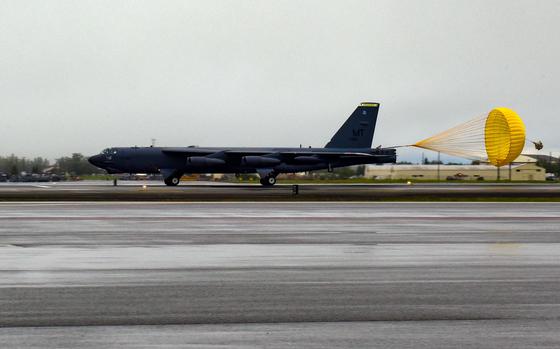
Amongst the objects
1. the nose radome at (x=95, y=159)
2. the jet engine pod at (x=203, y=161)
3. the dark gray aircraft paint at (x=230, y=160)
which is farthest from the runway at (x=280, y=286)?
the nose radome at (x=95, y=159)

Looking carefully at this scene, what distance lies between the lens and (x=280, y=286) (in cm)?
1009

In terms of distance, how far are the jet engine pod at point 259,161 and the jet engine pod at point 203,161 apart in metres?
2.39

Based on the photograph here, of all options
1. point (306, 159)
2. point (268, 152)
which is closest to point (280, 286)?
point (306, 159)

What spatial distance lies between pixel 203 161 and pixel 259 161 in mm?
4994

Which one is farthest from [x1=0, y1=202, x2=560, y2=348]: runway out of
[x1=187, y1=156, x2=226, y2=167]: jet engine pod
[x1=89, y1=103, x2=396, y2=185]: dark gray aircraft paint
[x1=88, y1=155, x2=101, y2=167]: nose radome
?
[x1=88, y1=155, x2=101, y2=167]: nose radome

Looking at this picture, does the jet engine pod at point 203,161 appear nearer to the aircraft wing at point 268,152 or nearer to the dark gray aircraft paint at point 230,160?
the dark gray aircraft paint at point 230,160

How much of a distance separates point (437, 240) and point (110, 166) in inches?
1811

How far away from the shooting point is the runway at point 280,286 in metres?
7.32

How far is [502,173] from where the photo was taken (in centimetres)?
13400

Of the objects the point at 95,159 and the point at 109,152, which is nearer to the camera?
the point at 95,159

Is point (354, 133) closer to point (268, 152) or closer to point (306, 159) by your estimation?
point (306, 159)

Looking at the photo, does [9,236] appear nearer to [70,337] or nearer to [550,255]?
[70,337]

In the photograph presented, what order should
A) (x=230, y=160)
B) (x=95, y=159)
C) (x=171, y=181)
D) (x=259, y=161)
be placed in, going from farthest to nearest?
1. (x=171, y=181)
2. (x=230, y=160)
3. (x=95, y=159)
4. (x=259, y=161)

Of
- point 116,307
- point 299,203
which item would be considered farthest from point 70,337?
point 299,203
